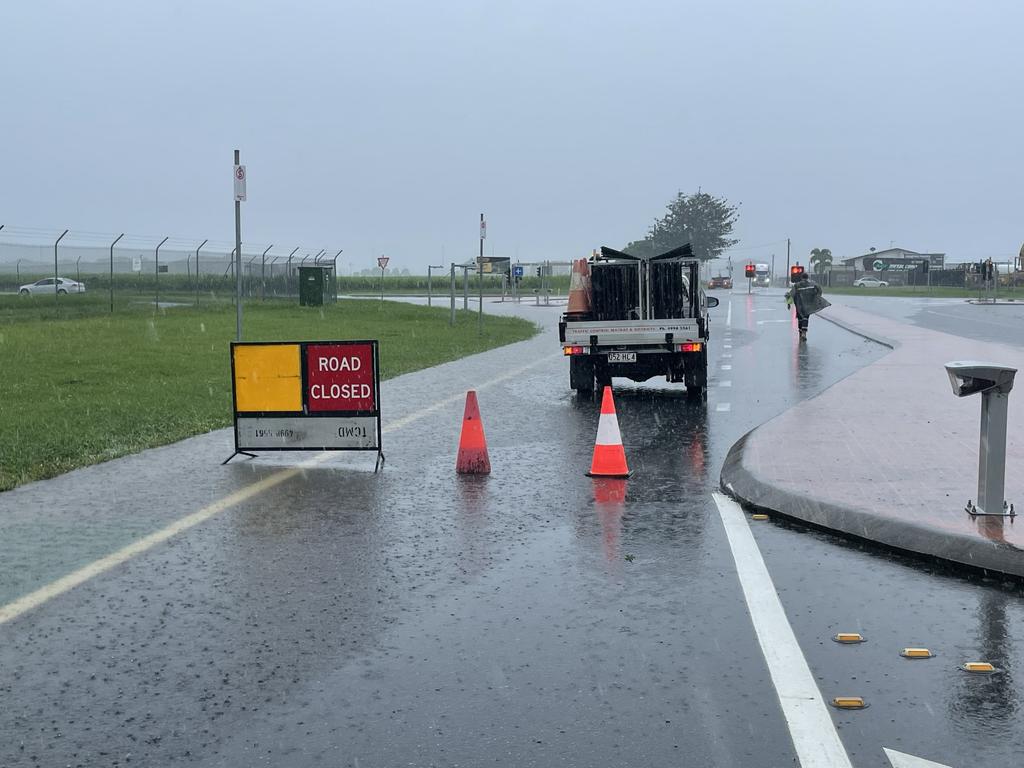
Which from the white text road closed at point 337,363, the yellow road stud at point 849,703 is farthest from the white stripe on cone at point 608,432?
the yellow road stud at point 849,703

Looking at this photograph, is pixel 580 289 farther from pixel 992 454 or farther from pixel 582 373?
pixel 992 454

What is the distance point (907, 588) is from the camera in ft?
19.8

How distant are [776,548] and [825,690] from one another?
245cm

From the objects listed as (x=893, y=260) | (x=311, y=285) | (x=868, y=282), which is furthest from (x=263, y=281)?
(x=893, y=260)

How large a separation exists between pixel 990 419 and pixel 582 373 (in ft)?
29.7

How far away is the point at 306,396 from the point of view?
33.7ft

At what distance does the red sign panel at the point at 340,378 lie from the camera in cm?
1019

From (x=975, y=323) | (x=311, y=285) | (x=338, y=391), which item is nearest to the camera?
(x=338, y=391)

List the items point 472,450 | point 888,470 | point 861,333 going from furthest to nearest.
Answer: point 861,333
point 472,450
point 888,470

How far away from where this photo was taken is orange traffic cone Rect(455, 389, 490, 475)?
31.4 feet

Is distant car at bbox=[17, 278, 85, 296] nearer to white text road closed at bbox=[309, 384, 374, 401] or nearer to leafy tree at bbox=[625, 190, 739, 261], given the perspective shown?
white text road closed at bbox=[309, 384, 374, 401]

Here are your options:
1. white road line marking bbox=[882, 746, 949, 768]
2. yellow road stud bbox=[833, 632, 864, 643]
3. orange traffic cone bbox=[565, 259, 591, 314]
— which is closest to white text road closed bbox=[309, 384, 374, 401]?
yellow road stud bbox=[833, 632, 864, 643]

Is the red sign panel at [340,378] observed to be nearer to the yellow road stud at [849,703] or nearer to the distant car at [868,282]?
the yellow road stud at [849,703]

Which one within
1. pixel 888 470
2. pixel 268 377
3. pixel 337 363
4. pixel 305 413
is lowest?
pixel 888 470
